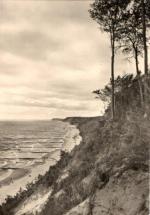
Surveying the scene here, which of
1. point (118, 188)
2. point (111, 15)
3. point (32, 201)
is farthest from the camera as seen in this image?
point (111, 15)

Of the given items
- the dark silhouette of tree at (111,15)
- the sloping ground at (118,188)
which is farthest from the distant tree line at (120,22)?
the sloping ground at (118,188)

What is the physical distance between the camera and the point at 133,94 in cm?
3284

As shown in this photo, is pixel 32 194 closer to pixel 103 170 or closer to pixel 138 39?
pixel 103 170

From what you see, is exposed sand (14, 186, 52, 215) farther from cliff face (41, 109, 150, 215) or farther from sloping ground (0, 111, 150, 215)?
cliff face (41, 109, 150, 215)

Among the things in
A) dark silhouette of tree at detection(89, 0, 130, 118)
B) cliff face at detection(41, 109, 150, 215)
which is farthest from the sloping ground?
dark silhouette of tree at detection(89, 0, 130, 118)

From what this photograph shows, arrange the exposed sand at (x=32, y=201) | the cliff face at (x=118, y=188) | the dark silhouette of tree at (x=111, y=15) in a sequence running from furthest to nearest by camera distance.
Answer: the dark silhouette of tree at (x=111, y=15) < the exposed sand at (x=32, y=201) < the cliff face at (x=118, y=188)

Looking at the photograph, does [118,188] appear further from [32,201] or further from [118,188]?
[32,201]

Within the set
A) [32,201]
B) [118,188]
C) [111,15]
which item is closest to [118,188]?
[118,188]

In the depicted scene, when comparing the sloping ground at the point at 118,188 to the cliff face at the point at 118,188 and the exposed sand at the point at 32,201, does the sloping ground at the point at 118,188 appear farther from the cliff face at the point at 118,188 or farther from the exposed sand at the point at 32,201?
the exposed sand at the point at 32,201

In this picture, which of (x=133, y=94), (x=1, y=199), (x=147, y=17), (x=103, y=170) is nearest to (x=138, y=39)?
(x=147, y=17)

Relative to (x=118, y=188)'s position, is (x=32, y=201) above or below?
below

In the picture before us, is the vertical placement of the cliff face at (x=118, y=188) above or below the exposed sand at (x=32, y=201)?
above

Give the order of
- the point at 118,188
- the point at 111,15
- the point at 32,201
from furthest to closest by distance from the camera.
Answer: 1. the point at 111,15
2. the point at 32,201
3. the point at 118,188

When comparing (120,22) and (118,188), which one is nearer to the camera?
(118,188)
